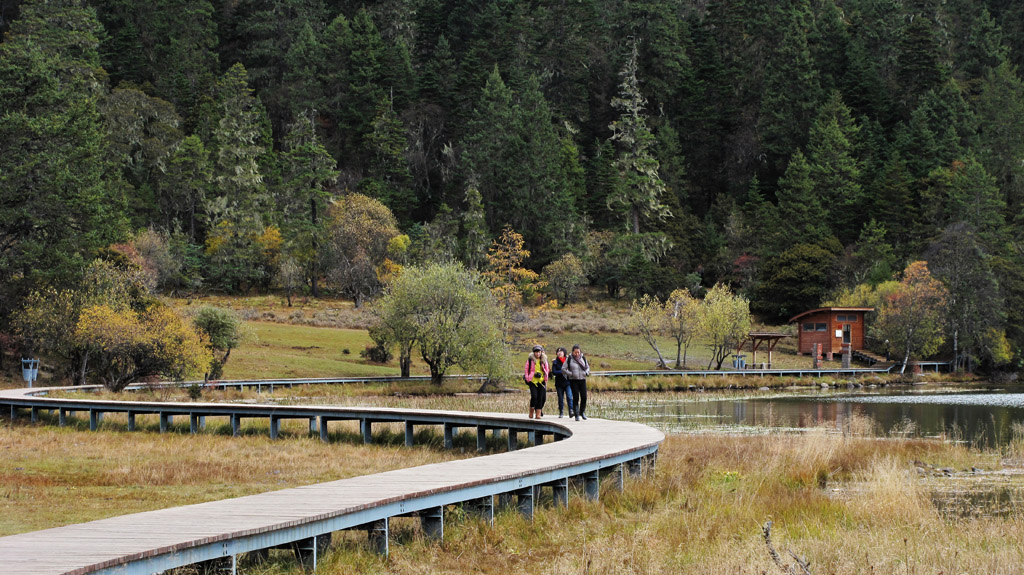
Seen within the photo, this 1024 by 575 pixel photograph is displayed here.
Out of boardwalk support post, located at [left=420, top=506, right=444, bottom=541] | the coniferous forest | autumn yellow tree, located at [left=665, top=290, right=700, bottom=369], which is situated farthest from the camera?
the coniferous forest

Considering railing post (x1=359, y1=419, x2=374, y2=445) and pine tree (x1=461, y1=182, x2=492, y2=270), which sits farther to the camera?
pine tree (x1=461, y1=182, x2=492, y2=270)

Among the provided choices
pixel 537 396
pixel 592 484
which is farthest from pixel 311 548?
pixel 537 396

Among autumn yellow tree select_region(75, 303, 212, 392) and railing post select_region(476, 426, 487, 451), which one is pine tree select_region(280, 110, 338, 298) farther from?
railing post select_region(476, 426, 487, 451)

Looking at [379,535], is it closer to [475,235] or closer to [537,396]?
[537,396]

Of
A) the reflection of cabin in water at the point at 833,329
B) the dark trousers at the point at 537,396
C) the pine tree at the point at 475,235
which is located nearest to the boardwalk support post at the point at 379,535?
the dark trousers at the point at 537,396

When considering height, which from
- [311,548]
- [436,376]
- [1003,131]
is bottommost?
[311,548]

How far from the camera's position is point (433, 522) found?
501 inches

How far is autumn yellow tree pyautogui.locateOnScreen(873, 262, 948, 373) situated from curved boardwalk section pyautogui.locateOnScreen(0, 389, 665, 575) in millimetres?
47490

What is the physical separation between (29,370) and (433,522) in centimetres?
3690

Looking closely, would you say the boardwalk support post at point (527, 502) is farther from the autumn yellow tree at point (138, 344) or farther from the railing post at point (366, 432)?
the autumn yellow tree at point (138, 344)

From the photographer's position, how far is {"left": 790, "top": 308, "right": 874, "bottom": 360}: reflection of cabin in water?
66.6 metres

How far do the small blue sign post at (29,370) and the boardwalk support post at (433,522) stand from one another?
36.5 meters

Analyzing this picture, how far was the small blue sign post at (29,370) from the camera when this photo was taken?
1715 inches

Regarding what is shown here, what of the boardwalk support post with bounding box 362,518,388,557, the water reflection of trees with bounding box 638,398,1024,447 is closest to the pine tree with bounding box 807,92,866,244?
the water reflection of trees with bounding box 638,398,1024,447
